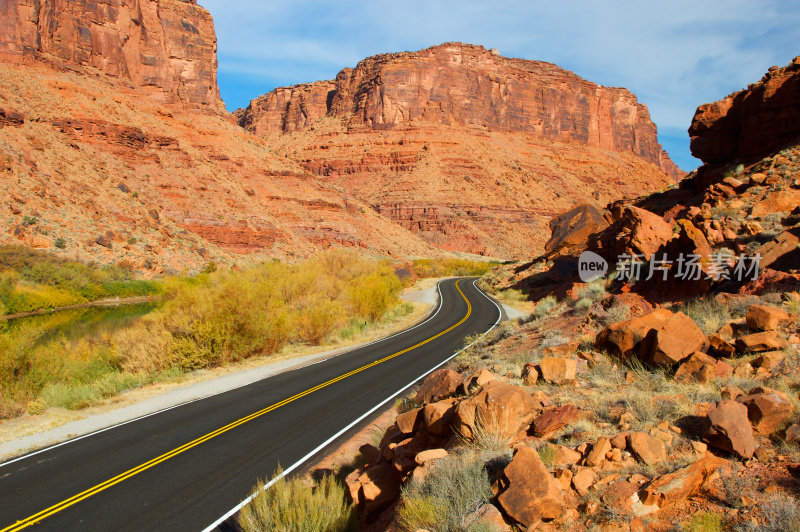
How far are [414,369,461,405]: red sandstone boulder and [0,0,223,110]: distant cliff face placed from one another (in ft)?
252

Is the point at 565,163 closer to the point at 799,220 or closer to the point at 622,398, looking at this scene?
the point at 799,220

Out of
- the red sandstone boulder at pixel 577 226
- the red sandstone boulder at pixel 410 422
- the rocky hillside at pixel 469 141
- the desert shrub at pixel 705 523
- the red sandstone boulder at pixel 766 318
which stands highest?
the rocky hillside at pixel 469 141

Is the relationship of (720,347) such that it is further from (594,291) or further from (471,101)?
(471,101)

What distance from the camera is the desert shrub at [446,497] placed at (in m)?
4.16

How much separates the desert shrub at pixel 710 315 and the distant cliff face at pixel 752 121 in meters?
17.4

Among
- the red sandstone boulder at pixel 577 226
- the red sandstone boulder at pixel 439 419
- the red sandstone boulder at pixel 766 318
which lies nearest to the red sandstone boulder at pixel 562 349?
the red sandstone boulder at pixel 766 318

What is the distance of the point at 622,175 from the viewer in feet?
412

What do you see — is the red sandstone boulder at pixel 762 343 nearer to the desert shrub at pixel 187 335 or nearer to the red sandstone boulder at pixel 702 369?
the red sandstone boulder at pixel 702 369

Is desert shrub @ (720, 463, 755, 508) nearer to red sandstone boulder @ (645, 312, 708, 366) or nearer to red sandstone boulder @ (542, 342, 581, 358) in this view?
red sandstone boulder @ (645, 312, 708, 366)

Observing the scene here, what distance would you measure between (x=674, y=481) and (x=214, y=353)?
15338mm

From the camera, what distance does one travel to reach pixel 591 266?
25953mm

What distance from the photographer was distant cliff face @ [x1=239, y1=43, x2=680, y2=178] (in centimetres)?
11469

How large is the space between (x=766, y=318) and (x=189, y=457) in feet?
29.5

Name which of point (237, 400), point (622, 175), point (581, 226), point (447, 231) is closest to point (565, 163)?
point (622, 175)
